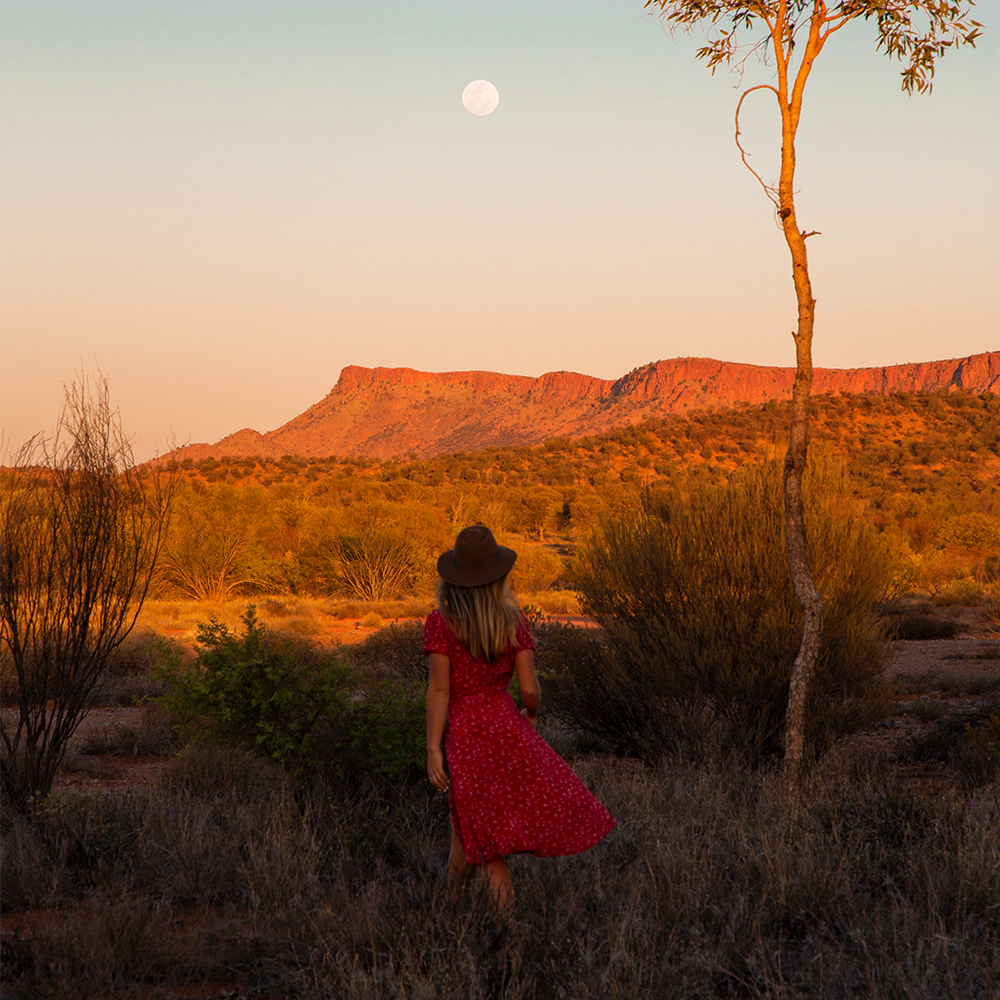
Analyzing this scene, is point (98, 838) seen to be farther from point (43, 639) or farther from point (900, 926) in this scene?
point (900, 926)

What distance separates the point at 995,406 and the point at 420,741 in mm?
54499

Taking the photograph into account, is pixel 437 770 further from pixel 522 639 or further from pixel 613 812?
pixel 613 812

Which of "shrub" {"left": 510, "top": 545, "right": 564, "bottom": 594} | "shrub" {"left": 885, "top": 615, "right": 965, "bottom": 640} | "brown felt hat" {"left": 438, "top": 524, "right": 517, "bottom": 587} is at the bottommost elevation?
"shrub" {"left": 885, "top": 615, "right": 965, "bottom": 640}

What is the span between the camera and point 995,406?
167 feet

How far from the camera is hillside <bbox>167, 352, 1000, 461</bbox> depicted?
372 ft

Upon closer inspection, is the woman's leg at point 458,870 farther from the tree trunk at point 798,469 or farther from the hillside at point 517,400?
the hillside at point 517,400

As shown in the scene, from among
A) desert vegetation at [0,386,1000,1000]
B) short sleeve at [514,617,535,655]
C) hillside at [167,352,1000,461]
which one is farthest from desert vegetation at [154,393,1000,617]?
hillside at [167,352,1000,461]

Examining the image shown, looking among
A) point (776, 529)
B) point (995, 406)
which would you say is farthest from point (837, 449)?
point (776, 529)

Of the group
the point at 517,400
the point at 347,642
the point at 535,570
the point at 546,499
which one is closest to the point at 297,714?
the point at 347,642

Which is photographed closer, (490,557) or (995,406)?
(490,557)

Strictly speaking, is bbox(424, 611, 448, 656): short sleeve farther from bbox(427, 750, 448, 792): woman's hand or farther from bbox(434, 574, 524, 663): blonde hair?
bbox(427, 750, 448, 792): woman's hand

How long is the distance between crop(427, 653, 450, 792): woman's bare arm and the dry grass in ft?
1.77

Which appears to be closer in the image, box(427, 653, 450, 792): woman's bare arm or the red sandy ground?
box(427, 653, 450, 792): woman's bare arm

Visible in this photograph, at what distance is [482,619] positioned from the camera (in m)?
3.39
